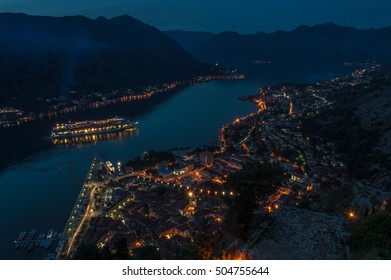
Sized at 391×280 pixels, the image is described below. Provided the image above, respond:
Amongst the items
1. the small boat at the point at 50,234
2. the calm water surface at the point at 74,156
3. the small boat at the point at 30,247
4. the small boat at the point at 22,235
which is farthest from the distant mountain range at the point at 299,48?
the small boat at the point at 30,247

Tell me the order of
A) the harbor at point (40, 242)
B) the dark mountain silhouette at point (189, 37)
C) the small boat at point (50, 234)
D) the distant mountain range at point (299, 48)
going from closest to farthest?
the harbor at point (40, 242), the small boat at point (50, 234), the distant mountain range at point (299, 48), the dark mountain silhouette at point (189, 37)

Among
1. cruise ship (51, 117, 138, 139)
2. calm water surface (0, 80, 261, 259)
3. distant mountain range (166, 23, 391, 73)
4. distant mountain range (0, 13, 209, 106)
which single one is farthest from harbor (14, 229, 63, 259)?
distant mountain range (166, 23, 391, 73)

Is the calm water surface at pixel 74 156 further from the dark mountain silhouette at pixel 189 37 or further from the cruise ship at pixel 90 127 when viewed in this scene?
the dark mountain silhouette at pixel 189 37

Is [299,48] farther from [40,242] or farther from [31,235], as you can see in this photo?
[40,242]

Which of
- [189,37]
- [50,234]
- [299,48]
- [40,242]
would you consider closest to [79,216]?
[50,234]

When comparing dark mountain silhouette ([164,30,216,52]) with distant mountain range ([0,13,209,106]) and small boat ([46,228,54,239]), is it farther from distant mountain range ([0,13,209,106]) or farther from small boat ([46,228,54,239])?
small boat ([46,228,54,239])

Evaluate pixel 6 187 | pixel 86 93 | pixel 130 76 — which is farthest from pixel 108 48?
pixel 6 187
